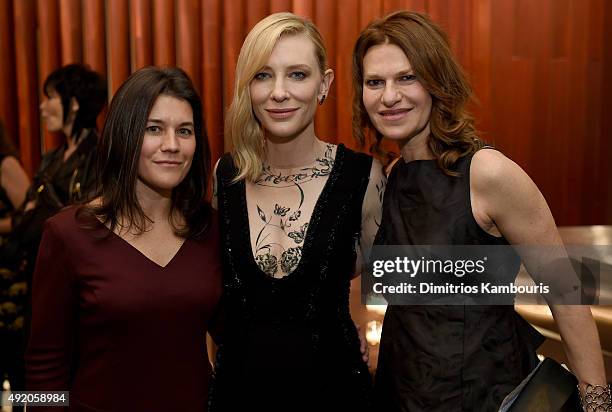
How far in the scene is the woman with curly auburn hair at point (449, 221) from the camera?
1.40 metres

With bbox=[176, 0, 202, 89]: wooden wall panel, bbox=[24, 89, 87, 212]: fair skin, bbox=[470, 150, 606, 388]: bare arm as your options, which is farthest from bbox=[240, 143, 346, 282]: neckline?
bbox=[176, 0, 202, 89]: wooden wall panel

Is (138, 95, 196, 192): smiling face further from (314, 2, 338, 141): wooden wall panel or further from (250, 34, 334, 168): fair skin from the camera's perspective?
(314, 2, 338, 141): wooden wall panel

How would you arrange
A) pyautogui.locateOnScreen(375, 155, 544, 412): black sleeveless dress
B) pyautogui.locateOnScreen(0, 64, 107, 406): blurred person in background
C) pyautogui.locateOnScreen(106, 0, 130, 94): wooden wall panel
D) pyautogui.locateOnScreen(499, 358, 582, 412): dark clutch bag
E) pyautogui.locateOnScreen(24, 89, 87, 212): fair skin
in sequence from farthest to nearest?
pyautogui.locateOnScreen(106, 0, 130, 94): wooden wall panel, pyautogui.locateOnScreen(24, 89, 87, 212): fair skin, pyautogui.locateOnScreen(0, 64, 107, 406): blurred person in background, pyautogui.locateOnScreen(375, 155, 544, 412): black sleeveless dress, pyautogui.locateOnScreen(499, 358, 582, 412): dark clutch bag

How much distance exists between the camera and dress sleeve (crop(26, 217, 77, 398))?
1445 millimetres

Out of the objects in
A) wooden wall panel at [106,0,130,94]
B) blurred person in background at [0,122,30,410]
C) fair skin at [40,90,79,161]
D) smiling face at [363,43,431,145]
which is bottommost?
blurred person in background at [0,122,30,410]

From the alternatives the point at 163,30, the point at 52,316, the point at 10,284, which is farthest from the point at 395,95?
the point at 163,30

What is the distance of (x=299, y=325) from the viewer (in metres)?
1.60

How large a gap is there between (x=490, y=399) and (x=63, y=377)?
0.92 metres

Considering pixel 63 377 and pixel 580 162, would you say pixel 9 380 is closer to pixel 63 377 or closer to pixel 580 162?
pixel 63 377

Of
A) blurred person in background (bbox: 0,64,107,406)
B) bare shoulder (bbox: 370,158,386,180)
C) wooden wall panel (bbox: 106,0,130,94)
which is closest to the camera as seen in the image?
bare shoulder (bbox: 370,158,386,180)

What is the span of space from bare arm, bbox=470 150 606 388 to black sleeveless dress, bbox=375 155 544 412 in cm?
3

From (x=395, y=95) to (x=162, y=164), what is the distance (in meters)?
0.53

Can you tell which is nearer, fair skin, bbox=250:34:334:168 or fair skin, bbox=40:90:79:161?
fair skin, bbox=250:34:334:168

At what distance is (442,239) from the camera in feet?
4.73
